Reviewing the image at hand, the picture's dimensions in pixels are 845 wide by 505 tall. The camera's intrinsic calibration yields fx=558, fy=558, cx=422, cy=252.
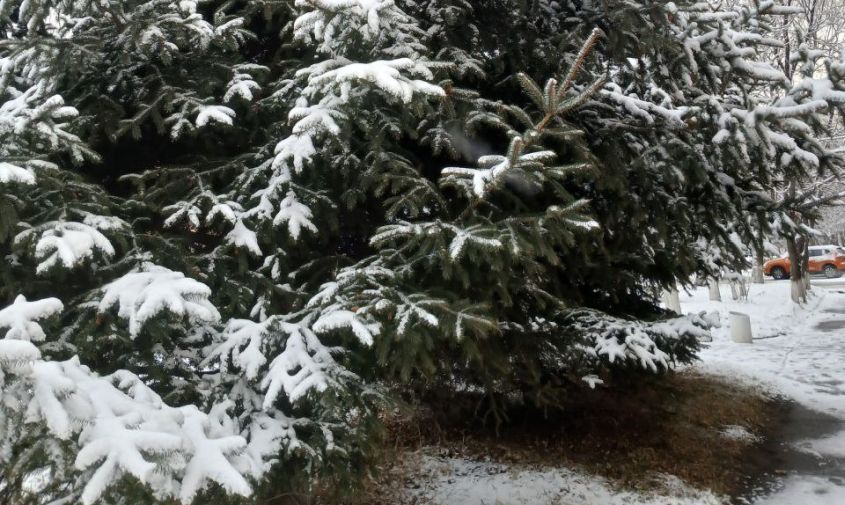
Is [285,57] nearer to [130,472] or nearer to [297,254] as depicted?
[297,254]

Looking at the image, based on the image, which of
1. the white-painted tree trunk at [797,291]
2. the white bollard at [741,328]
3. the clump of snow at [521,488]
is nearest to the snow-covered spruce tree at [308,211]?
the clump of snow at [521,488]

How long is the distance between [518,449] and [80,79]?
209 inches

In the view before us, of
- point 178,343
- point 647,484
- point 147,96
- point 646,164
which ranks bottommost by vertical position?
point 647,484

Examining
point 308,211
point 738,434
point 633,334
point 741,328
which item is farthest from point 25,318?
point 741,328

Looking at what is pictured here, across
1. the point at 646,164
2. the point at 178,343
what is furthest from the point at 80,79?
the point at 646,164

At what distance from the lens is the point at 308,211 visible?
3.54 metres

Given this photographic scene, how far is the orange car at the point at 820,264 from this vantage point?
31.5m

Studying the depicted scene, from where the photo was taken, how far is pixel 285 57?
5.00 m

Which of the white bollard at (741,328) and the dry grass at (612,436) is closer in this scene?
the dry grass at (612,436)

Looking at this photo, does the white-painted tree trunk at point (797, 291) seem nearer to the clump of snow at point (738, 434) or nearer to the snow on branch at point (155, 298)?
the clump of snow at point (738, 434)

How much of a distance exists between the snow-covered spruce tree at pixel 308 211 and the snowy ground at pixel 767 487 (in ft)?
3.28

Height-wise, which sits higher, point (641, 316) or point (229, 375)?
point (229, 375)

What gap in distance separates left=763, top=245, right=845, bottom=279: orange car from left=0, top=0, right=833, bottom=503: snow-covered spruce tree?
101 feet

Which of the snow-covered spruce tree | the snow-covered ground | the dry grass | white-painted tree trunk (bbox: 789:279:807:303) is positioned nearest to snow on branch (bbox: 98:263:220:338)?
the snow-covered spruce tree
